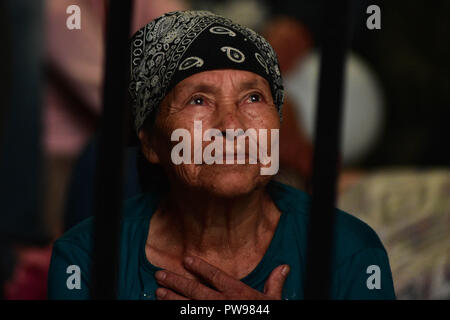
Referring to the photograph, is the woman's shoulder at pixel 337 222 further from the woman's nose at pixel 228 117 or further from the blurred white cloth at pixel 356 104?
the blurred white cloth at pixel 356 104

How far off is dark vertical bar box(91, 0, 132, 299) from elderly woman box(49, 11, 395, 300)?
3.4 inches

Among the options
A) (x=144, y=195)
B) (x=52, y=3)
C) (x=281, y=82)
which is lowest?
(x=144, y=195)

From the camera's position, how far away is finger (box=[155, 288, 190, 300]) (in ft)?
2.80

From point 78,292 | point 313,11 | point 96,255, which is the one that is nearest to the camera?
point 96,255

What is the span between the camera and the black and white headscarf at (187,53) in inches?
32.5

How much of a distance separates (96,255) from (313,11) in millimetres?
1893

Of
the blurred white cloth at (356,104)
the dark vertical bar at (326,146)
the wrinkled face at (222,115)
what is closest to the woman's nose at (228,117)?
the wrinkled face at (222,115)

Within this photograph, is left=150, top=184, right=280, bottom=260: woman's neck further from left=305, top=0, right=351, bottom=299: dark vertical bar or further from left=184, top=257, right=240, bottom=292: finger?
left=305, top=0, right=351, bottom=299: dark vertical bar

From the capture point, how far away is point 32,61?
2.34 m

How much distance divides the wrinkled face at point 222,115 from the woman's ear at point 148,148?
0.05 m

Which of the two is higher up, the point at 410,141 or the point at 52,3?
the point at 52,3

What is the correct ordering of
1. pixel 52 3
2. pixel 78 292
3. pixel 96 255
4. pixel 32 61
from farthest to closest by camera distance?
pixel 32 61, pixel 52 3, pixel 78 292, pixel 96 255
